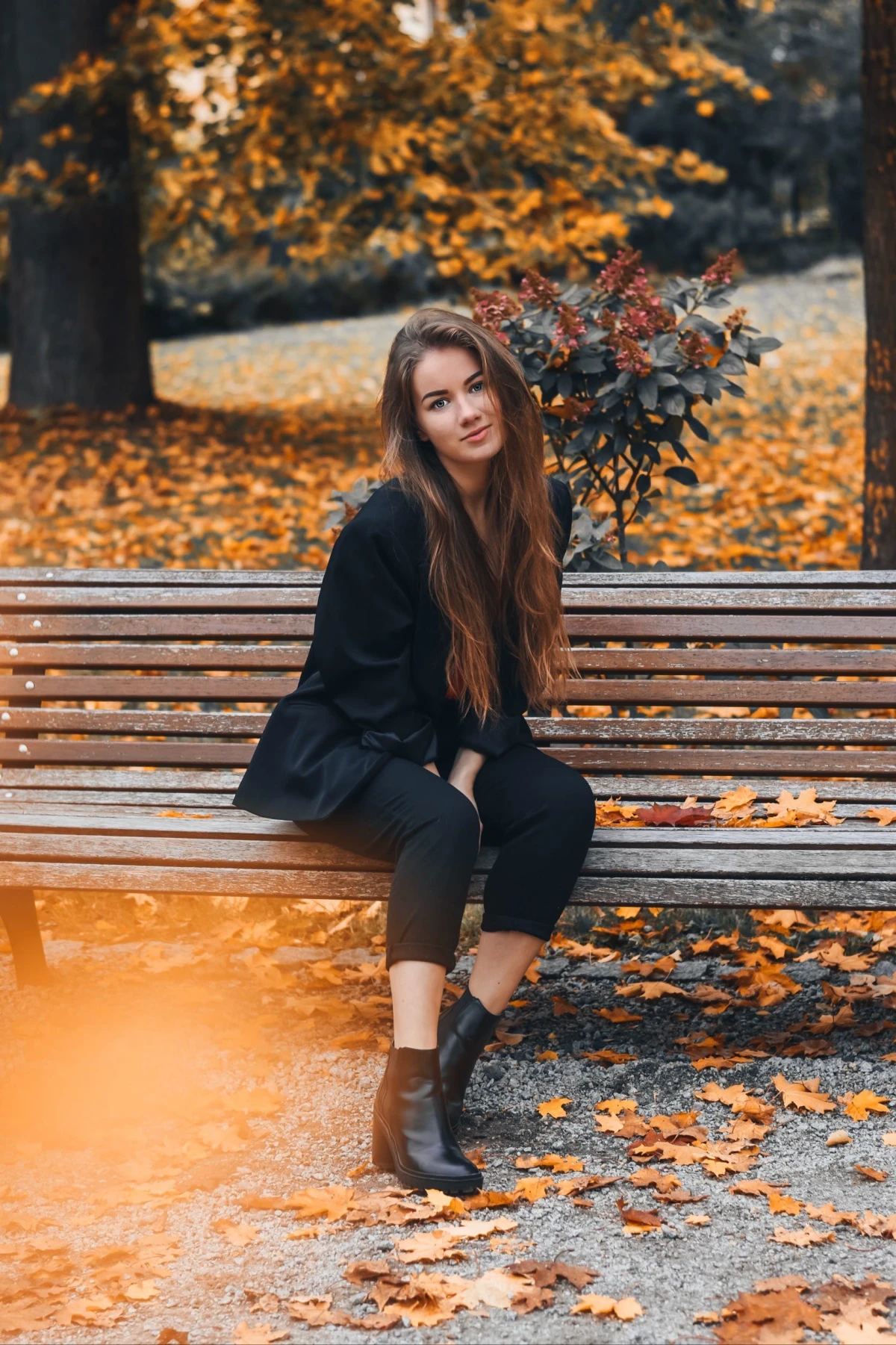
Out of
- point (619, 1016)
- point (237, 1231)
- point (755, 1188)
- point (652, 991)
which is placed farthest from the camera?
point (652, 991)

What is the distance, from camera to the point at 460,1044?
289 cm

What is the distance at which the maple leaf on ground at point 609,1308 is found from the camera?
2.29 meters

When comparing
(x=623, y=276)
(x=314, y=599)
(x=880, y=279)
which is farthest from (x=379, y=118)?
(x=314, y=599)

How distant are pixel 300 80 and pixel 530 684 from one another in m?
7.09

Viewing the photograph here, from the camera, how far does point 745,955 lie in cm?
386

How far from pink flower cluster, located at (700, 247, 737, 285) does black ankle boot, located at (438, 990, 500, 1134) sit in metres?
2.27

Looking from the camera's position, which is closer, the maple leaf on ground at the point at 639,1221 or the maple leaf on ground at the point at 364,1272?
the maple leaf on ground at the point at 364,1272

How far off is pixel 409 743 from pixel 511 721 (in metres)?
0.27

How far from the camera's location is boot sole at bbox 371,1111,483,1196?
8.68ft

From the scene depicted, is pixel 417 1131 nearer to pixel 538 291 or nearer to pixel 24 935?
pixel 24 935

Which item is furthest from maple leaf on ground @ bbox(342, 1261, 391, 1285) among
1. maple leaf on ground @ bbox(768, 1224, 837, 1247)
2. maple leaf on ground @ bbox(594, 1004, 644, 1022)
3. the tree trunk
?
the tree trunk

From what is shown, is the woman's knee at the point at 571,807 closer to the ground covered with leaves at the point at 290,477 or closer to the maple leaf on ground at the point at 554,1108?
the maple leaf on ground at the point at 554,1108

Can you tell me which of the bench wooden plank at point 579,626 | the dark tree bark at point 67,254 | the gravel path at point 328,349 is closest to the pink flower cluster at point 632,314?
the bench wooden plank at point 579,626

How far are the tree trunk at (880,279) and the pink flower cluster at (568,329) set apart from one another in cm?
231
